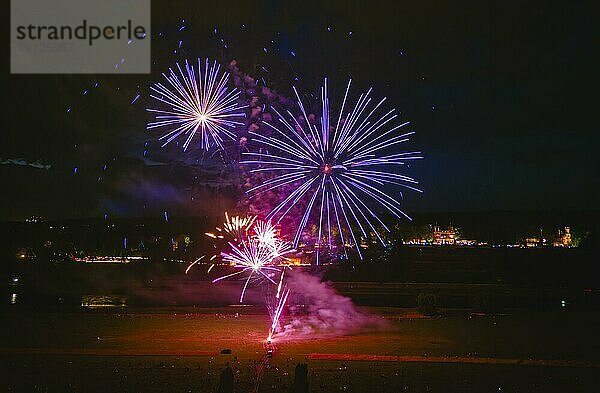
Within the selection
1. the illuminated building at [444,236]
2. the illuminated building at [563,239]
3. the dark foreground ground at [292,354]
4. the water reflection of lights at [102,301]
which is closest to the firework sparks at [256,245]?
the dark foreground ground at [292,354]

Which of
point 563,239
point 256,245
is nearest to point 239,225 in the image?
point 256,245

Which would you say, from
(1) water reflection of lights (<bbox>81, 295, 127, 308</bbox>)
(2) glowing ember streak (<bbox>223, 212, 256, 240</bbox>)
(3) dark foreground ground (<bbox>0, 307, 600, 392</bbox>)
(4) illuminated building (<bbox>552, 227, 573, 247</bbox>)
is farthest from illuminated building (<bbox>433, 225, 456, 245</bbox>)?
(3) dark foreground ground (<bbox>0, 307, 600, 392</bbox>)

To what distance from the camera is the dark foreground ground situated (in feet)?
35.3

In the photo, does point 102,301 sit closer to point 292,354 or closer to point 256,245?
point 256,245

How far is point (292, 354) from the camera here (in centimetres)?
1284

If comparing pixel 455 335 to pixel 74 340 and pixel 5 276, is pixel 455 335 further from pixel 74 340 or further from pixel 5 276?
pixel 5 276

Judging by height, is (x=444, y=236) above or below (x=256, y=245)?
above

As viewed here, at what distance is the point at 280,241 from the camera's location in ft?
63.1

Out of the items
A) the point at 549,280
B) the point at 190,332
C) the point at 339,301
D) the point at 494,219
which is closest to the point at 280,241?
the point at 339,301

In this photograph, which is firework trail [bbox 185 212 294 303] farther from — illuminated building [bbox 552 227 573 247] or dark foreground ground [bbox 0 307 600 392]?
illuminated building [bbox 552 227 573 247]

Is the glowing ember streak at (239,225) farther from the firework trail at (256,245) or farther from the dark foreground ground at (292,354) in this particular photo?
the dark foreground ground at (292,354)

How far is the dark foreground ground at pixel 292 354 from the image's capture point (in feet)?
35.3

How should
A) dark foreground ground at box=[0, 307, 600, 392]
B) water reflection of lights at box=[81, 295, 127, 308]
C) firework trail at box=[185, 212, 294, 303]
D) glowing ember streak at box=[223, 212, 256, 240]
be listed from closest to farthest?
dark foreground ground at box=[0, 307, 600, 392] → firework trail at box=[185, 212, 294, 303] → glowing ember streak at box=[223, 212, 256, 240] → water reflection of lights at box=[81, 295, 127, 308]

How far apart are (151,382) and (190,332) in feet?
15.7
